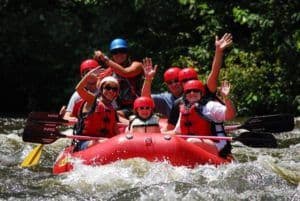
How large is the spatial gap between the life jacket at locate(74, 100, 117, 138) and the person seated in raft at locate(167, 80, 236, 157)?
675 millimetres

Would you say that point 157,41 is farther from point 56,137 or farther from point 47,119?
point 56,137

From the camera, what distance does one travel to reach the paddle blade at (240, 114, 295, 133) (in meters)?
7.58

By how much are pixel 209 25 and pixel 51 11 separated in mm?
3348

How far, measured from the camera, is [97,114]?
7312 mm

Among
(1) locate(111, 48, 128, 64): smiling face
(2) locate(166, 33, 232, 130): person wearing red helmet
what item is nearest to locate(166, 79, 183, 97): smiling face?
(2) locate(166, 33, 232, 130): person wearing red helmet

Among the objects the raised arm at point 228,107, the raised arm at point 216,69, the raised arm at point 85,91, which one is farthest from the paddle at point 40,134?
the raised arm at point 228,107

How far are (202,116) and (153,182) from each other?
3.73 feet

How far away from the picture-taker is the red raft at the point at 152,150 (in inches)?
258

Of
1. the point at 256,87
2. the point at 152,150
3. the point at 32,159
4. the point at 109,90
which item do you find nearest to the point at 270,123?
the point at 152,150

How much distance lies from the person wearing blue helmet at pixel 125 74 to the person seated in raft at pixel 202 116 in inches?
48.5

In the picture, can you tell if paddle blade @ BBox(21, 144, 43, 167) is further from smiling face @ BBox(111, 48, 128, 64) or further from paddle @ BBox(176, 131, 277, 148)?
paddle @ BBox(176, 131, 277, 148)

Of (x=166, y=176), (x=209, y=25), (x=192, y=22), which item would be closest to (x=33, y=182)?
(x=166, y=176)

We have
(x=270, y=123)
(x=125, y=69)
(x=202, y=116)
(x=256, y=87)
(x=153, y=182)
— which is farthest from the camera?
(x=256, y=87)

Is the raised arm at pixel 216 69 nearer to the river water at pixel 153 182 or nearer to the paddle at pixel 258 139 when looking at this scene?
the paddle at pixel 258 139
